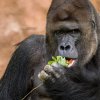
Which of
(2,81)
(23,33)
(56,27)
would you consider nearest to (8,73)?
(2,81)

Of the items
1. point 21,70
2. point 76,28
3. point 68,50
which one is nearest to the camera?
point 68,50

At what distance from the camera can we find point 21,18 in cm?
1022

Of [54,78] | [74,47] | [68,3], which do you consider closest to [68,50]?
[74,47]

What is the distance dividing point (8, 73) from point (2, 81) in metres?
0.14

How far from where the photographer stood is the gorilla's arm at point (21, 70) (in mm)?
7293

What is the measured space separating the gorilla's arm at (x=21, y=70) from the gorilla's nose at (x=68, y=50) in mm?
715

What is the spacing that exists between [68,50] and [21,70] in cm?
94

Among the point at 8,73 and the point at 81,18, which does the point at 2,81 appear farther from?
the point at 81,18

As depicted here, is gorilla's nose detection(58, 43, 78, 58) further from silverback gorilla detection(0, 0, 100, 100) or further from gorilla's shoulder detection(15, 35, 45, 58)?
gorilla's shoulder detection(15, 35, 45, 58)

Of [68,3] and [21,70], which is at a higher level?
[68,3]

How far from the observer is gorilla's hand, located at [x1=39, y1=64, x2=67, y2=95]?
6357mm

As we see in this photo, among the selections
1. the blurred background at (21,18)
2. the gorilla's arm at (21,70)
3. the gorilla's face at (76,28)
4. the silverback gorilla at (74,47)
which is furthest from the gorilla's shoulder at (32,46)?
the blurred background at (21,18)

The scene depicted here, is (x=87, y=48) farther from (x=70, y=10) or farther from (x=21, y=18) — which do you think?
(x=21, y=18)

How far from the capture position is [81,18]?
683cm
